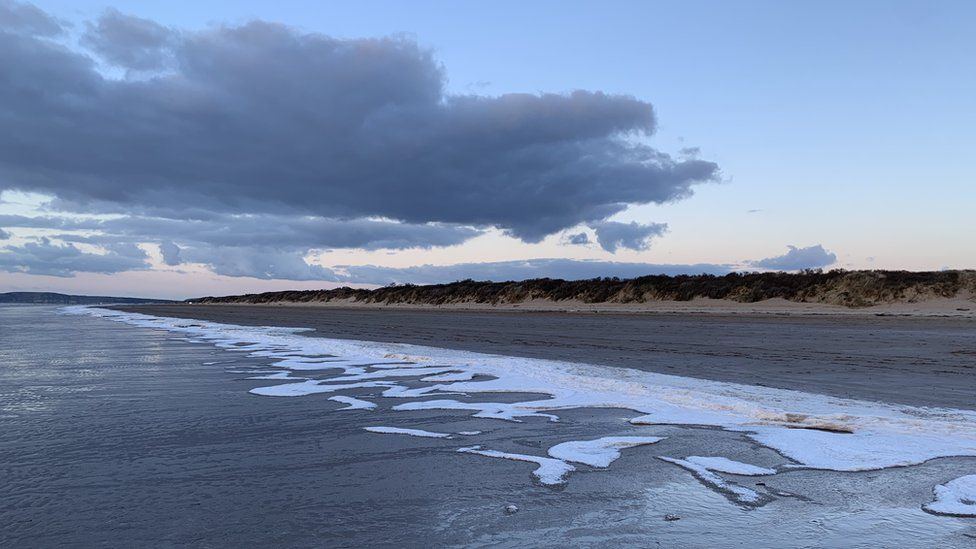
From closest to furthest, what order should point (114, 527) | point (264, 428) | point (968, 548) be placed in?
point (968, 548) < point (114, 527) < point (264, 428)

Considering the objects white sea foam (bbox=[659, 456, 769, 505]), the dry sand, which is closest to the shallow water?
white sea foam (bbox=[659, 456, 769, 505])

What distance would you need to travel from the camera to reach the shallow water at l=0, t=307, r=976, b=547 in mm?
3217

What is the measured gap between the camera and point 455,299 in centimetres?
6206

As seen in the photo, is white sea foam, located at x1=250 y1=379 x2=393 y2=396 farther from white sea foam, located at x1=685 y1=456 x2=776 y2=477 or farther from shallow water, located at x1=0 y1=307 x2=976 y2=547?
white sea foam, located at x1=685 y1=456 x2=776 y2=477

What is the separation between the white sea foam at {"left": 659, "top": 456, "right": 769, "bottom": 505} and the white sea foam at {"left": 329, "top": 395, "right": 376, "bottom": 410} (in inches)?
138

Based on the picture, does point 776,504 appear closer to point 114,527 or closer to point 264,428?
point 114,527

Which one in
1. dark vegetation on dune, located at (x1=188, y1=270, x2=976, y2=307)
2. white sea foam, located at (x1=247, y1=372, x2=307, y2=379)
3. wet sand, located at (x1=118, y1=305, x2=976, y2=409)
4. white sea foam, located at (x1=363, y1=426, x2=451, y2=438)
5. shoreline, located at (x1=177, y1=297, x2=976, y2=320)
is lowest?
wet sand, located at (x1=118, y1=305, x2=976, y2=409)

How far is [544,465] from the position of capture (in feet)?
15.1

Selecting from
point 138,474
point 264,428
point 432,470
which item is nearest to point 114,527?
point 138,474

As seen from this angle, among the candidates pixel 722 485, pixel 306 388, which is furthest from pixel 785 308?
pixel 722 485

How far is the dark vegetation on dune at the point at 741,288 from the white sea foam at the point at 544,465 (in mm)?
31786

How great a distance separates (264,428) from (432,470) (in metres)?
2.20

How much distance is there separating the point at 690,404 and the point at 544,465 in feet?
9.66

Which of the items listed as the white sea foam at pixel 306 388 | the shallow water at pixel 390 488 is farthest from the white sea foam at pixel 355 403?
the white sea foam at pixel 306 388
